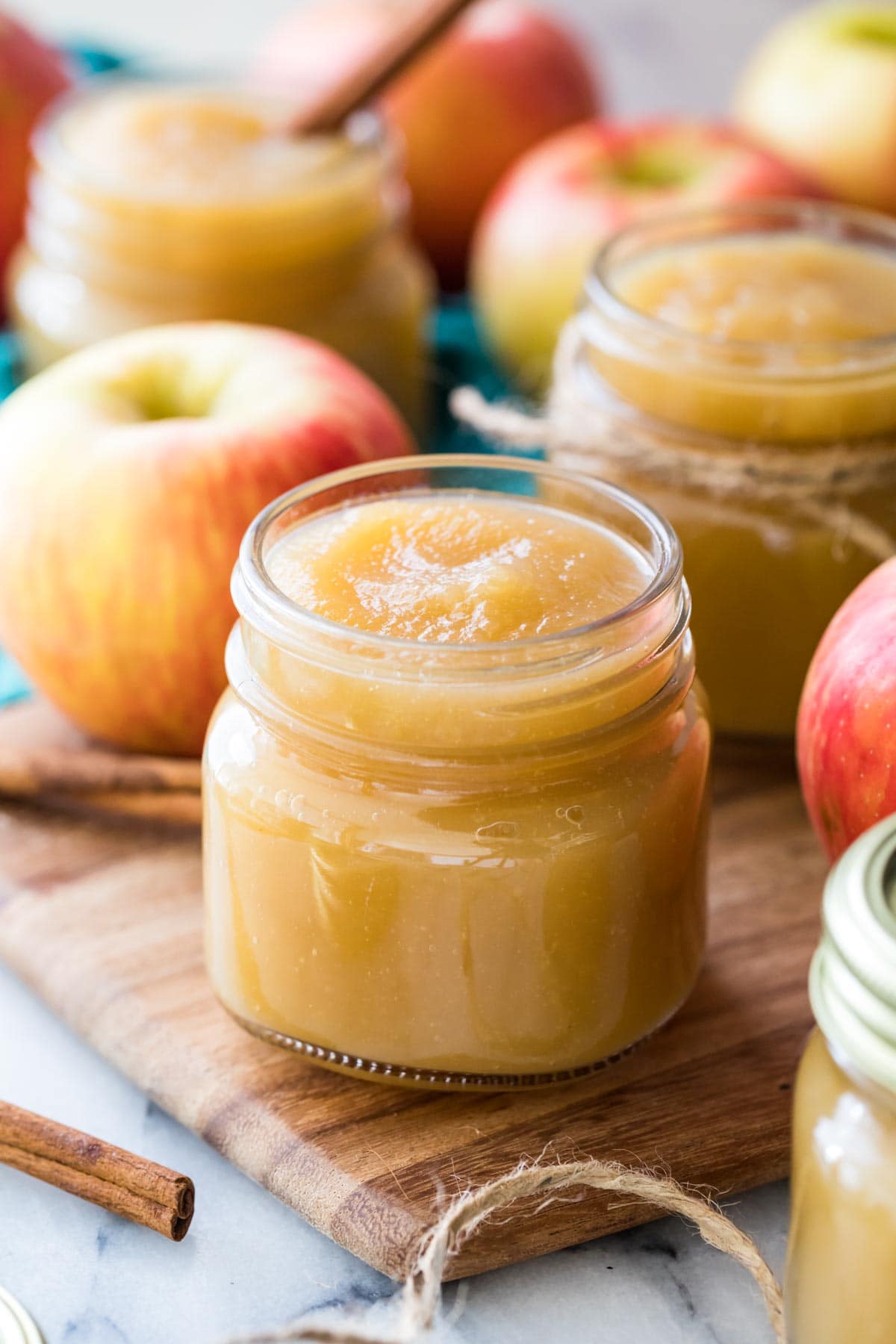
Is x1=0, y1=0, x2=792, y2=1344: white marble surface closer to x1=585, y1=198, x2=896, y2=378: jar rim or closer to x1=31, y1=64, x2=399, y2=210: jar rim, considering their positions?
x1=585, y1=198, x2=896, y2=378: jar rim

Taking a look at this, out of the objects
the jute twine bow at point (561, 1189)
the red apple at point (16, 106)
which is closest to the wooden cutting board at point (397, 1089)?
the jute twine bow at point (561, 1189)

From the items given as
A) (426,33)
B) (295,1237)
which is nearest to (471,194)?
(426,33)

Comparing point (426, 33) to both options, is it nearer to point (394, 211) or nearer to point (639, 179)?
point (394, 211)

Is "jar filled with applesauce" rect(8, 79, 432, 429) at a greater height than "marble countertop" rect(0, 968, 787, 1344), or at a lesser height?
greater

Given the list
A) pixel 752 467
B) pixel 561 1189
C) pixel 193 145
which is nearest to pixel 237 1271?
pixel 561 1189

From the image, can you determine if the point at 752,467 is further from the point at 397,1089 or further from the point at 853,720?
the point at 397,1089

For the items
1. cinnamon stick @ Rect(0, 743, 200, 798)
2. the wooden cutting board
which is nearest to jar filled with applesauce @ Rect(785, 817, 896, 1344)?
the wooden cutting board
